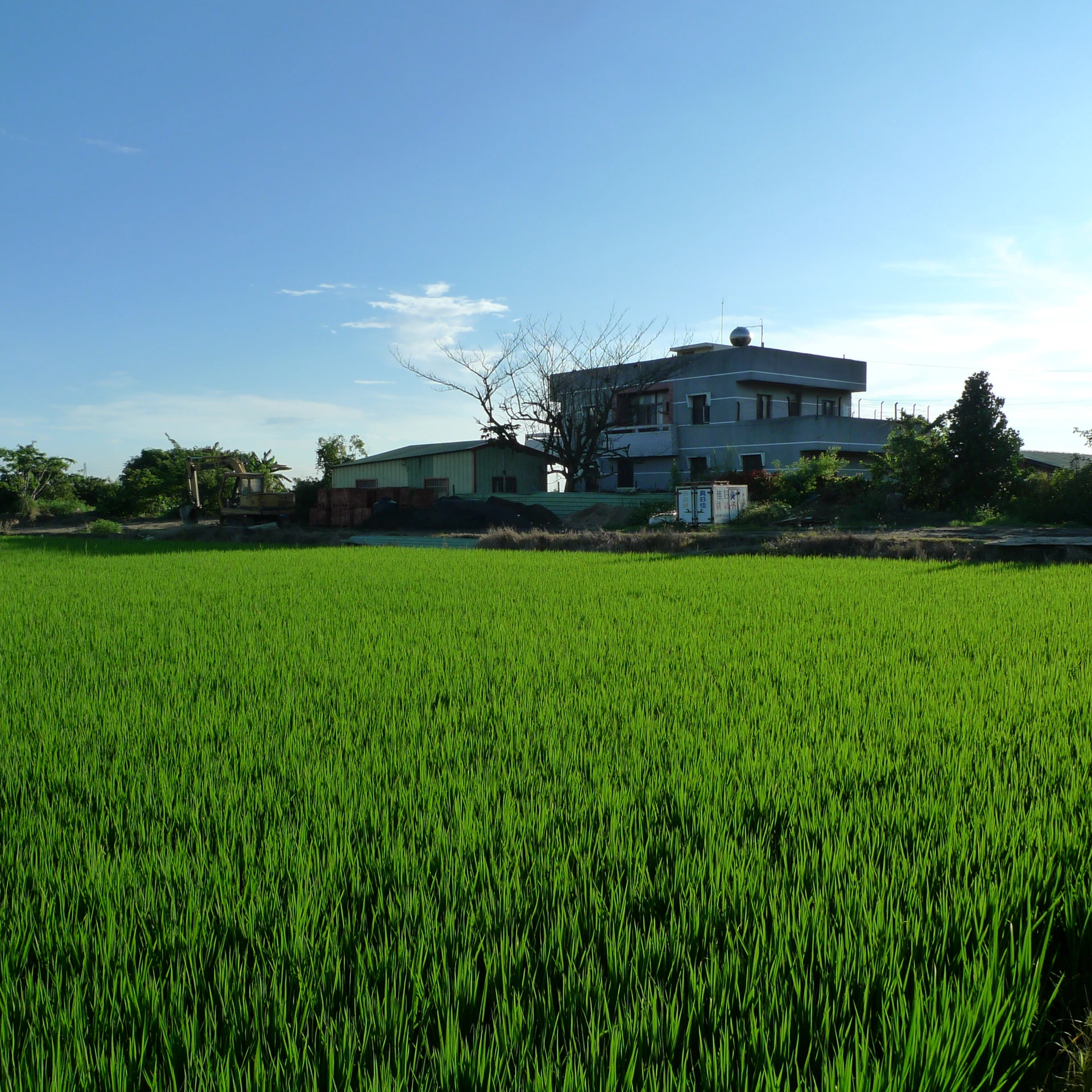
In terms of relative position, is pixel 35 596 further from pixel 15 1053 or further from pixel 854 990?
pixel 854 990

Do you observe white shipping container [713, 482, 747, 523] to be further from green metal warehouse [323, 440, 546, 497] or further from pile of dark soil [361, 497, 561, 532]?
green metal warehouse [323, 440, 546, 497]

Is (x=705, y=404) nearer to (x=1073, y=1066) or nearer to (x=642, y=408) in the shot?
(x=642, y=408)

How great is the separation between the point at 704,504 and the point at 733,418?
14.8m

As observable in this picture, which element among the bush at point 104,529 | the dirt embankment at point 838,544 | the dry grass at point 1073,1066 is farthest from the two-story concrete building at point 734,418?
the dry grass at point 1073,1066

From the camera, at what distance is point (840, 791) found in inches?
101

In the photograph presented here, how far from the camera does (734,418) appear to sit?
33.0 m

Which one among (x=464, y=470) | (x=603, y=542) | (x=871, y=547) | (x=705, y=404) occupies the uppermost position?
(x=705, y=404)

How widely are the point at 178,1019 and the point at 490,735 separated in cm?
180

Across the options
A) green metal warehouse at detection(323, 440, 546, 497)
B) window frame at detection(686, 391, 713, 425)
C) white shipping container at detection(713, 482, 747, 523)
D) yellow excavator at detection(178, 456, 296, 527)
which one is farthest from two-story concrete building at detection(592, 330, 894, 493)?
yellow excavator at detection(178, 456, 296, 527)

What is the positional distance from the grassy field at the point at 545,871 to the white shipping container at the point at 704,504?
1467cm

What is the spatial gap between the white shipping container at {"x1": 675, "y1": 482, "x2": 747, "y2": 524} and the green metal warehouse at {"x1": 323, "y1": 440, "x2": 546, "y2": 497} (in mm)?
13216

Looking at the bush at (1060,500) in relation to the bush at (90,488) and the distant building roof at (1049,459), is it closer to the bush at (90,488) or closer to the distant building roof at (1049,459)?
the distant building roof at (1049,459)

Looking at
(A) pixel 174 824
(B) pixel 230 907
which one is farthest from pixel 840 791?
(A) pixel 174 824

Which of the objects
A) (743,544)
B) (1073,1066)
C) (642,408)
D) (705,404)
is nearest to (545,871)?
(1073,1066)
